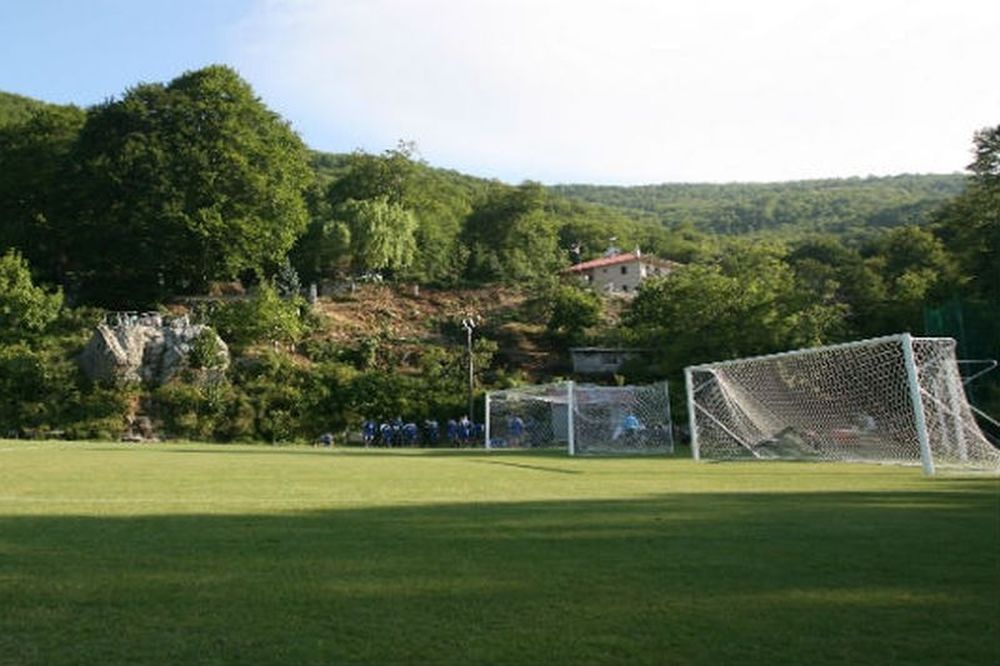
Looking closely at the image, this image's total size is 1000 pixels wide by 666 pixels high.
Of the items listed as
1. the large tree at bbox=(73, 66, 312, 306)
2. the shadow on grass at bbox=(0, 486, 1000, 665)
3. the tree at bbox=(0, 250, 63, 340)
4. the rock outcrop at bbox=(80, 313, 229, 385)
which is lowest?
the shadow on grass at bbox=(0, 486, 1000, 665)

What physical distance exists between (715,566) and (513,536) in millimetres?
1722

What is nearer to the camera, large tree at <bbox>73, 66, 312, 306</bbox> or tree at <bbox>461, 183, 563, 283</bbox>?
large tree at <bbox>73, 66, 312, 306</bbox>

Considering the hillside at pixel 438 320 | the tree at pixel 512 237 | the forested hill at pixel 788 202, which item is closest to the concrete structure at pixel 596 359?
the hillside at pixel 438 320

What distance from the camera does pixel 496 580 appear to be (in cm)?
486

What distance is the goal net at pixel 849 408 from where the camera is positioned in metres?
16.6

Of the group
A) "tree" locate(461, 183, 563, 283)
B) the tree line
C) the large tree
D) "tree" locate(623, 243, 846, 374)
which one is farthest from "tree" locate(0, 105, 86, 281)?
"tree" locate(623, 243, 846, 374)

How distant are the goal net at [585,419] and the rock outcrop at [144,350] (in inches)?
563

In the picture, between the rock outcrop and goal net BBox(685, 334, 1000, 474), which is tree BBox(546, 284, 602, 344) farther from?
goal net BBox(685, 334, 1000, 474)

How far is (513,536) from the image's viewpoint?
6523 millimetres

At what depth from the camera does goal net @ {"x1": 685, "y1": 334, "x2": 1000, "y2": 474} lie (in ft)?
54.4

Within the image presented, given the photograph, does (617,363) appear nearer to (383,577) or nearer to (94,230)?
(94,230)

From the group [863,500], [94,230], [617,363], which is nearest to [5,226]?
[94,230]

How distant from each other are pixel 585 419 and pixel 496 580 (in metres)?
26.0

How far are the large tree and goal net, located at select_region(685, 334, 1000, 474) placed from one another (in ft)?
103
